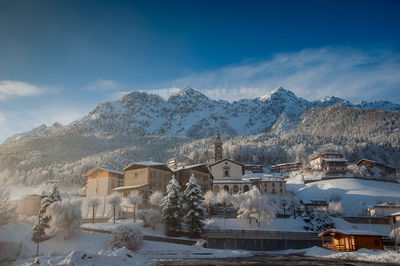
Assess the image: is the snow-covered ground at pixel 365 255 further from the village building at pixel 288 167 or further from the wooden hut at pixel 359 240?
the village building at pixel 288 167

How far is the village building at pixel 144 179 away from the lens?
63781 mm

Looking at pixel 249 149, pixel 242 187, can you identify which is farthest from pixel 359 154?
pixel 242 187

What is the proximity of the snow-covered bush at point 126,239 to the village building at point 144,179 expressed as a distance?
798 inches

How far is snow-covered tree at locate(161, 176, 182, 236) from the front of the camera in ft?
165

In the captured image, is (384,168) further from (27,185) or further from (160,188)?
(27,185)

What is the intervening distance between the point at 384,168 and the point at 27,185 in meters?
159

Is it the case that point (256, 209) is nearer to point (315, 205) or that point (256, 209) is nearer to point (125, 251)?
point (315, 205)

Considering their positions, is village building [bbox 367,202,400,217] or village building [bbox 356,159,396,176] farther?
village building [bbox 356,159,396,176]

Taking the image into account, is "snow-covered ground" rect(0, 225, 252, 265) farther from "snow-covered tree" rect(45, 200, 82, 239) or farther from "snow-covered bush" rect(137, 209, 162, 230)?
"snow-covered bush" rect(137, 209, 162, 230)

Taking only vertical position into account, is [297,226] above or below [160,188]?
below

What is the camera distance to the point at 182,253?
4116 centimetres

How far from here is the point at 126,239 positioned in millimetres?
41125

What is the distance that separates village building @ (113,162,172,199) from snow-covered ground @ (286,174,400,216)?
141 feet

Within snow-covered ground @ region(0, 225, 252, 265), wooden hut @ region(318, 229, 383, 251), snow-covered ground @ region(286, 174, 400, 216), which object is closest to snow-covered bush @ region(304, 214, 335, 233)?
snow-covered ground @ region(286, 174, 400, 216)
